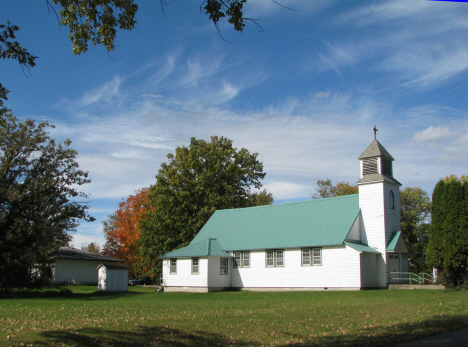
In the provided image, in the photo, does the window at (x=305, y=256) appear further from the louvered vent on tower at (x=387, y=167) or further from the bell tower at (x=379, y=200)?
the louvered vent on tower at (x=387, y=167)

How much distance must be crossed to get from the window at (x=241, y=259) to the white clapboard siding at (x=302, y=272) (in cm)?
41

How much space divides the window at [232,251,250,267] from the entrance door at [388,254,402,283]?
11025 mm

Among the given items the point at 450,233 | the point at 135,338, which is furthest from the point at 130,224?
the point at 135,338

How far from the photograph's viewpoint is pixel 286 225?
35719mm

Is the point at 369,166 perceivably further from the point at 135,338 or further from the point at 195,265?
the point at 135,338

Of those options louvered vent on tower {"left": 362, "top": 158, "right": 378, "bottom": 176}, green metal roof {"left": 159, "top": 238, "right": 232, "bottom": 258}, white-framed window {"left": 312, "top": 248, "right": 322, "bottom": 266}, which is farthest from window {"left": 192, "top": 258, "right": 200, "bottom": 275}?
louvered vent on tower {"left": 362, "top": 158, "right": 378, "bottom": 176}

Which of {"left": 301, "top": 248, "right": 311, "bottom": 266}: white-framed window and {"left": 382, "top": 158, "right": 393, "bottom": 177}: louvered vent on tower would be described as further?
{"left": 382, "top": 158, "right": 393, "bottom": 177}: louvered vent on tower

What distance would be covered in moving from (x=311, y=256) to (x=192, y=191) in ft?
56.0

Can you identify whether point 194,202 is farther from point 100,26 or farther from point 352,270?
point 100,26

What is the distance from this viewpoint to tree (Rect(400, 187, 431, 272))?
52941 mm

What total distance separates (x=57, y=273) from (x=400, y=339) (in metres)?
45.1

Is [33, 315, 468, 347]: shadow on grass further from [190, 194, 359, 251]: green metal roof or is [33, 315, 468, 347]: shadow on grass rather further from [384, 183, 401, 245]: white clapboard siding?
[384, 183, 401, 245]: white clapboard siding

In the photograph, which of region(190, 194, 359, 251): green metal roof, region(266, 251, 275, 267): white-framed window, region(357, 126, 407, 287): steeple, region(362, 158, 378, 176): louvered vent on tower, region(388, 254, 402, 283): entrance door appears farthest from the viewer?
region(266, 251, 275, 267): white-framed window

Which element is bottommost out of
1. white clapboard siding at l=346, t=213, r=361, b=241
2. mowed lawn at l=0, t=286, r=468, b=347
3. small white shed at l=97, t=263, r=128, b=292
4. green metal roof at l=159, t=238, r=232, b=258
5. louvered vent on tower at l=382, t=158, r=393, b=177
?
small white shed at l=97, t=263, r=128, b=292
